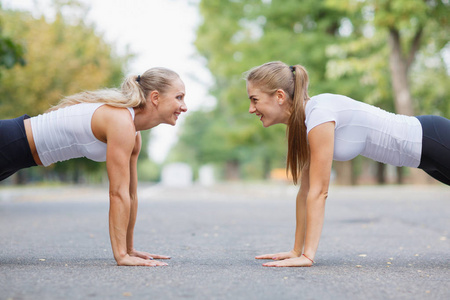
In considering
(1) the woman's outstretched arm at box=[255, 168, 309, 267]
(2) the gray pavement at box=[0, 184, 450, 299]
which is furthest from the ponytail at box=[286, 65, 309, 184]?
(2) the gray pavement at box=[0, 184, 450, 299]

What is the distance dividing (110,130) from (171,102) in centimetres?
54

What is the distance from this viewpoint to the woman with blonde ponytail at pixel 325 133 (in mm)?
4070

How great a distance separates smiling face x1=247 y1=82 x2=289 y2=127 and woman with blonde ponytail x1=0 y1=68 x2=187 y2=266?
1.79 feet

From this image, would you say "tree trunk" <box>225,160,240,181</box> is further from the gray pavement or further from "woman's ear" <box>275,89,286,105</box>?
"woman's ear" <box>275,89,286,105</box>

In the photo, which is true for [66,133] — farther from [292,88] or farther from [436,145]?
[436,145]

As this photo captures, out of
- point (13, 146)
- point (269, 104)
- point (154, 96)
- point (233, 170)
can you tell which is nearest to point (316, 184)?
point (269, 104)

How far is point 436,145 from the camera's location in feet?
13.5

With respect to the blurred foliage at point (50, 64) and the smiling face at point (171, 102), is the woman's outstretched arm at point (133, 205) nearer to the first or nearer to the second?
the smiling face at point (171, 102)

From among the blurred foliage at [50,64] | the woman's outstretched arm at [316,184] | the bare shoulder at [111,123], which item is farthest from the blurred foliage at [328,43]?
the bare shoulder at [111,123]

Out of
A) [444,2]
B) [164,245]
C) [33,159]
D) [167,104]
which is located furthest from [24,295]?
[444,2]

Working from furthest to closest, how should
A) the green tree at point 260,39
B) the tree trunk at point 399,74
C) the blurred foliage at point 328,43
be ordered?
the green tree at point 260,39, the tree trunk at point 399,74, the blurred foliage at point 328,43

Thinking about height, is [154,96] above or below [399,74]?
below

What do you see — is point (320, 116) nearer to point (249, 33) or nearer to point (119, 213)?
point (119, 213)

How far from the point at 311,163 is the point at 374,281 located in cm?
96
